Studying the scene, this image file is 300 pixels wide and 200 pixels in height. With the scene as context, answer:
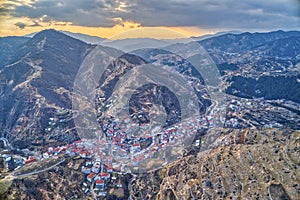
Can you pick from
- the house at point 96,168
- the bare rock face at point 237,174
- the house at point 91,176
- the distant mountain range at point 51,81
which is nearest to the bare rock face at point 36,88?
the distant mountain range at point 51,81

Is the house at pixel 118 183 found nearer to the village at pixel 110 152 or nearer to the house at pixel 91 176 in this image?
the village at pixel 110 152

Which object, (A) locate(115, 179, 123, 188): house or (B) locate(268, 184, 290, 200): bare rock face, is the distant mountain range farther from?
(B) locate(268, 184, 290, 200): bare rock face

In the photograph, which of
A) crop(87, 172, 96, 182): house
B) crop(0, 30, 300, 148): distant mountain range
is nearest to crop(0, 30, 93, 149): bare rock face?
crop(0, 30, 300, 148): distant mountain range

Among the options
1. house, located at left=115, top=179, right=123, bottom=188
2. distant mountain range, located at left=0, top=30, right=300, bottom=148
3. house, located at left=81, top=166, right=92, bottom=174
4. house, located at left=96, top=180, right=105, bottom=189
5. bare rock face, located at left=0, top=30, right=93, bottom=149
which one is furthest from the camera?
distant mountain range, located at left=0, top=30, right=300, bottom=148

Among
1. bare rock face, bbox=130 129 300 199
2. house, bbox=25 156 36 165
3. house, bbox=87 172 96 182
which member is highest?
bare rock face, bbox=130 129 300 199

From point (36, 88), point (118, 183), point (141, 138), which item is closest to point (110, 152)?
point (141, 138)

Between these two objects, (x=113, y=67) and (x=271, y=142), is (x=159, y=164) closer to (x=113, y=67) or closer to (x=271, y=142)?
(x=271, y=142)

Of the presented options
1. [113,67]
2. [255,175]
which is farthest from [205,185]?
[113,67]

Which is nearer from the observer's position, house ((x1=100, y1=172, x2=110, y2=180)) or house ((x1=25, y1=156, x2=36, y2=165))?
house ((x1=100, y1=172, x2=110, y2=180))
